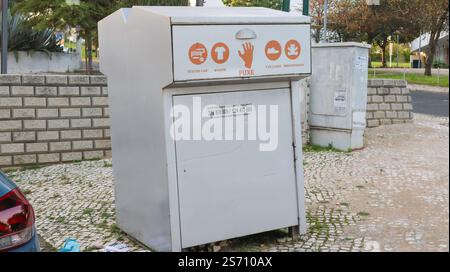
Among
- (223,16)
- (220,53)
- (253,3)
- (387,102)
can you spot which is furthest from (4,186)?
(253,3)

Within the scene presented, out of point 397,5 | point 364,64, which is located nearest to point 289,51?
point 364,64

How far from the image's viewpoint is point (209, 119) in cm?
449

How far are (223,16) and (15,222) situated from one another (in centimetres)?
210

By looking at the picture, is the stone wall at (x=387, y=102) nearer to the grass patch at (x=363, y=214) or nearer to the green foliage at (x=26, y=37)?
the grass patch at (x=363, y=214)

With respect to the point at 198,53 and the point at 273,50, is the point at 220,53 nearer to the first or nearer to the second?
the point at 198,53

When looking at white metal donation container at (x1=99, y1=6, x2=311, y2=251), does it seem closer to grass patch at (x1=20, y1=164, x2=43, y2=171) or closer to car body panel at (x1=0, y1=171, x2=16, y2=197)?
car body panel at (x1=0, y1=171, x2=16, y2=197)

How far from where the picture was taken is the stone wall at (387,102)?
37.5 ft

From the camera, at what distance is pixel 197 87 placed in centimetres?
441

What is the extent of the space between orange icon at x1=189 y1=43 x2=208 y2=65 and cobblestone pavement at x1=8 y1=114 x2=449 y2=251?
1.58 meters

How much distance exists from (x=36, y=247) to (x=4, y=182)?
44 centimetres

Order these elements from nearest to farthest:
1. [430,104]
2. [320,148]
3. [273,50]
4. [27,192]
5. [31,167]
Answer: [273,50], [27,192], [31,167], [320,148], [430,104]

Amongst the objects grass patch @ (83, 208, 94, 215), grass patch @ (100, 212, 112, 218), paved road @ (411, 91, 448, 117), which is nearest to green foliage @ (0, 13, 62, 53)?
paved road @ (411, 91, 448, 117)

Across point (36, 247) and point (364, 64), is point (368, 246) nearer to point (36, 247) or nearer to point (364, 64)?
point (36, 247)

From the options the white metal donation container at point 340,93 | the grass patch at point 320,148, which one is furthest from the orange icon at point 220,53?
the grass patch at point 320,148
